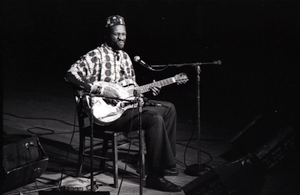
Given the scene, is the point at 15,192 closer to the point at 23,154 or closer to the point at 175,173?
the point at 23,154

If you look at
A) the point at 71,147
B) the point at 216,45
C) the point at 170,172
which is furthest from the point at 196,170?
the point at 216,45

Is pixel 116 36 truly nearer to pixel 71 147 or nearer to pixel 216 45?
pixel 71 147

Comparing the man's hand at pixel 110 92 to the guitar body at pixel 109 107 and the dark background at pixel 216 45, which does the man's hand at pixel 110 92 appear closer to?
the guitar body at pixel 109 107

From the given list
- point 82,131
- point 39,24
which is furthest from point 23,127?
point 39,24

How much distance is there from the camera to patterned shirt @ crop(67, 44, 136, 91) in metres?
3.30

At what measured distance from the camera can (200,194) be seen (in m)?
2.62

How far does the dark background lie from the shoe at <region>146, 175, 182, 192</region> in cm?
117

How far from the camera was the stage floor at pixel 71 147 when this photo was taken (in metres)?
3.17

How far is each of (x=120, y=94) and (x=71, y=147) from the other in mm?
1559

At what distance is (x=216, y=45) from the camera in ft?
18.8

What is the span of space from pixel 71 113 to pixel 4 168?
11.4 ft

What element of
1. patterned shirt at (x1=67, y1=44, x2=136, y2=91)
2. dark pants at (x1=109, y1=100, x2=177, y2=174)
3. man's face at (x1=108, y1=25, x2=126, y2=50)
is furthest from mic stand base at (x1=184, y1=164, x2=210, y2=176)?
man's face at (x1=108, y1=25, x2=126, y2=50)

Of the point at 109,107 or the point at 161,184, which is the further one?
the point at 109,107

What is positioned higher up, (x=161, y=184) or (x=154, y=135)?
(x=154, y=135)
